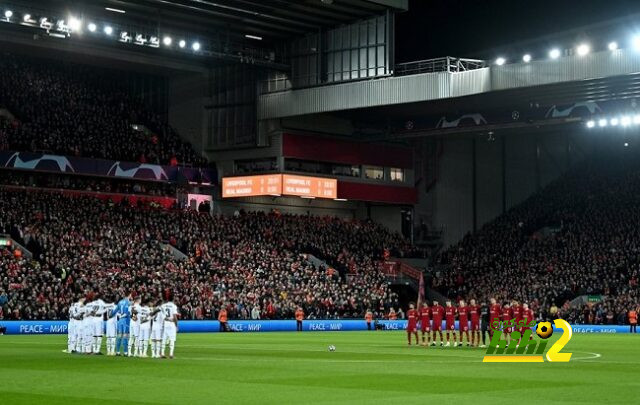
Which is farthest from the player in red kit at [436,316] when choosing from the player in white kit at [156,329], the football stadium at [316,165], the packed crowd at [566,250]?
the packed crowd at [566,250]

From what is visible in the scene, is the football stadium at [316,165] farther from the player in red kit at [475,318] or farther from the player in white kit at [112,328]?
the player in white kit at [112,328]

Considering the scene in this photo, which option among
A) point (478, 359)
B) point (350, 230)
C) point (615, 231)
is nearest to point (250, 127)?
point (350, 230)

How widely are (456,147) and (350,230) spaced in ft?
47.2

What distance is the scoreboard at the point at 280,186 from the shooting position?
75062 mm

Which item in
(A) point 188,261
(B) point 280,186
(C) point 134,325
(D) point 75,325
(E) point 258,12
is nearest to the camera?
(C) point 134,325

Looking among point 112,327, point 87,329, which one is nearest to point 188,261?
point 87,329

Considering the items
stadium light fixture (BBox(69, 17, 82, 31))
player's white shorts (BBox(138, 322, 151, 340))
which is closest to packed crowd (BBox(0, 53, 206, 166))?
stadium light fixture (BBox(69, 17, 82, 31))

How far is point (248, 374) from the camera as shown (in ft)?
84.0

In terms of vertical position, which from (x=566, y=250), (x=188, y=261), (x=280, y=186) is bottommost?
(x=188, y=261)

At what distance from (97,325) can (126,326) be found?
1299 mm

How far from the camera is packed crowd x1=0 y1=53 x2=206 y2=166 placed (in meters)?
70.7

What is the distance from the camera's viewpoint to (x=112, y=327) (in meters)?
32.3

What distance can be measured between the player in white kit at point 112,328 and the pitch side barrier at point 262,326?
2035cm

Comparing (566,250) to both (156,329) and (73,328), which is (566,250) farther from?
(156,329)
